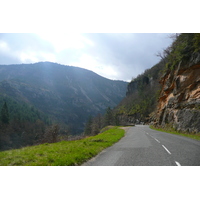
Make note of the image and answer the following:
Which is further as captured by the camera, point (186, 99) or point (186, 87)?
point (186, 87)

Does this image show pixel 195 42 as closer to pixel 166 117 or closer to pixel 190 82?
pixel 190 82

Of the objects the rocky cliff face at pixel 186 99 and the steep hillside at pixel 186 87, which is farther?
the steep hillside at pixel 186 87

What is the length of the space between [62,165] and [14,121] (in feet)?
360

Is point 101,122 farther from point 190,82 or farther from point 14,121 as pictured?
point 190,82

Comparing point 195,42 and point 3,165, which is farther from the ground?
point 195,42

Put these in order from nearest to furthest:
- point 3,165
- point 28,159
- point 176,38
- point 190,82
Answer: point 3,165 < point 28,159 < point 190,82 < point 176,38

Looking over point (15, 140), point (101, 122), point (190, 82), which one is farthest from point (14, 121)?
point (190, 82)

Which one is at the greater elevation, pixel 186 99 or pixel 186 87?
pixel 186 87

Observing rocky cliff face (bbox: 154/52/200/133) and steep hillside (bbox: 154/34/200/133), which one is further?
steep hillside (bbox: 154/34/200/133)

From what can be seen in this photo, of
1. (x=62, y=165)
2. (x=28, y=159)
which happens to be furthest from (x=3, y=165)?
(x=62, y=165)

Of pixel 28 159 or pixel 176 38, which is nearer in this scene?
pixel 28 159

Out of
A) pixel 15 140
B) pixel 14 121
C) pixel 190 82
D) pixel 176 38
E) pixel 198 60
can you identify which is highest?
pixel 176 38

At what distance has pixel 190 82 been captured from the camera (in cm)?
2520

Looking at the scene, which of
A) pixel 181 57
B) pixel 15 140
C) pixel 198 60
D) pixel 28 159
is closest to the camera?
pixel 28 159
